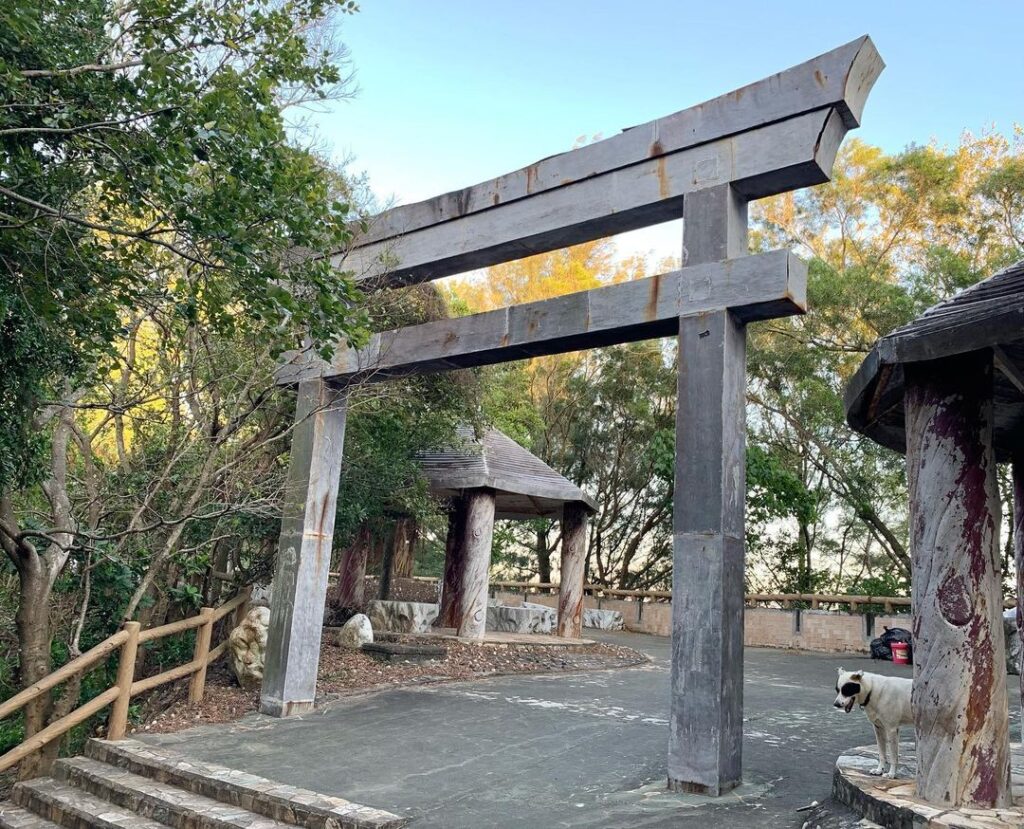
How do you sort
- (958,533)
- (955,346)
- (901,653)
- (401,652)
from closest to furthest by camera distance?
(955,346) → (958,533) → (401,652) → (901,653)

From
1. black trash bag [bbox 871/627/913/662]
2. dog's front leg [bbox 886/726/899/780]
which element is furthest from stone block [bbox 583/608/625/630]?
dog's front leg [bbox 886/726/899/780]

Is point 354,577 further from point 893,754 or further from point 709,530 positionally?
point 893,754

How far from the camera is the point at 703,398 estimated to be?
5738mm

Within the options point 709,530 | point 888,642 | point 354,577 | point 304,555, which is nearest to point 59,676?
point 304,555

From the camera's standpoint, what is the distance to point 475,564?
12914 millimetres

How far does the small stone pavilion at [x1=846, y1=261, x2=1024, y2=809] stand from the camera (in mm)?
4090

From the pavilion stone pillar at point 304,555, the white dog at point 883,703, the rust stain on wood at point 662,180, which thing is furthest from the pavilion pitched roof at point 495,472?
the white dog at point 883,703

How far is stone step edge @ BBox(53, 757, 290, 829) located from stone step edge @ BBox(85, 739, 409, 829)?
0.15ft

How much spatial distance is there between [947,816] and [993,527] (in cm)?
151

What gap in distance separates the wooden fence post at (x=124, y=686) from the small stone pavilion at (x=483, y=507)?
5.52 metres

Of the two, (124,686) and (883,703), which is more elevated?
(883,703)

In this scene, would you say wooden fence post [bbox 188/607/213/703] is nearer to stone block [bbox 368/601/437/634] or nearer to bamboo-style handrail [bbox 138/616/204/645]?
bamboo-style handrail [bbox 138/616/204/645]

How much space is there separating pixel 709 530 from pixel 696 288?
5.86ft

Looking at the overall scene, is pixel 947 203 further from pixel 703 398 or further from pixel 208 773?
pixel 208 773
